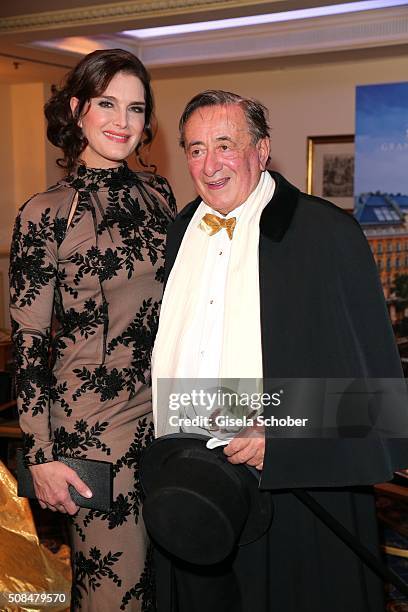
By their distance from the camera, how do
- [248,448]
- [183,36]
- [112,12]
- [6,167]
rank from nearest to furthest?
1. [248,448]
2. [112,12]
3. [183,36]
4. [6,167]

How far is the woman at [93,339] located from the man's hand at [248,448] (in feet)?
1.10

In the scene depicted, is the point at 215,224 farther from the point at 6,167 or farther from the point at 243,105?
the point at 6,167

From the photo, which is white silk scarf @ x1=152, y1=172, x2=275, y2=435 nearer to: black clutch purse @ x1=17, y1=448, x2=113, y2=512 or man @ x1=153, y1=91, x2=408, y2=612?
man @ x1=153, y1=91, x2=408, y2=612

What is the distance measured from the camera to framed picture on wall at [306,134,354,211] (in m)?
6.51

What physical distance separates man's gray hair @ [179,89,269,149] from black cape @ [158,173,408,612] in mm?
169

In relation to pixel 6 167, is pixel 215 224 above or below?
below

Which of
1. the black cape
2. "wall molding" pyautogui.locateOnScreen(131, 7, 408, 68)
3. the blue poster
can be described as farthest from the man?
"wall molding" pyautogui.locateOnScreen(131, 7, 408, 68)

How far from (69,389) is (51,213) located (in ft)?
1.51

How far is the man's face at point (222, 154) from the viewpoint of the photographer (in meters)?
1.97

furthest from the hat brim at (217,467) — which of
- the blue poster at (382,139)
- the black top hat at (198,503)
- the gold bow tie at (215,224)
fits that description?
the blue poster at (382,139)

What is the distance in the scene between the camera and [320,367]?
6.24 ft

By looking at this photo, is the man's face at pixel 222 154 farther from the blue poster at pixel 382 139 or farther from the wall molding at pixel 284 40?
the wall molding at pixel 284 40

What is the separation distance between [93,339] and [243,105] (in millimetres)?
715

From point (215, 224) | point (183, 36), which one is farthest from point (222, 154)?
point (183, 36)
